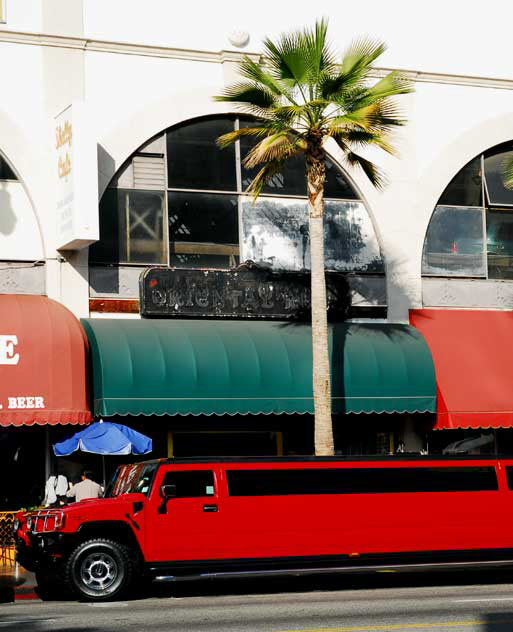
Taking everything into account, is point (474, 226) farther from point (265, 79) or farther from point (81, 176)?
point (81, 176)

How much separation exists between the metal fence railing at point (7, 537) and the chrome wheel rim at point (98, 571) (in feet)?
19.7

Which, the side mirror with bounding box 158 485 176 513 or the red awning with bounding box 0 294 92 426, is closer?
the side mirror with bounding box 158 485 176 513

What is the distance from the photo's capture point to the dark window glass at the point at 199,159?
24.9 m

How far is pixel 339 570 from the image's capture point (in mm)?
17109

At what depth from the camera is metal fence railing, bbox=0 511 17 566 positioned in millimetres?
21828

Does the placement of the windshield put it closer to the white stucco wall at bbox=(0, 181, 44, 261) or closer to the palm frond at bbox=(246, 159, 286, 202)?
the white stucco wall at bbox=(0, 181, 44, 261)

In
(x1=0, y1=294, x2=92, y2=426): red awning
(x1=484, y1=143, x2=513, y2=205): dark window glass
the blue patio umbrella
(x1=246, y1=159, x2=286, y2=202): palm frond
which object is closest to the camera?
the blue patio umbrella

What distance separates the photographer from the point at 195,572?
1656 centimetres

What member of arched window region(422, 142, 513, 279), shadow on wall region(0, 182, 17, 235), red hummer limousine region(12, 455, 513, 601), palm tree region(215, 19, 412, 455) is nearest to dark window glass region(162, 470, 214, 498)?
red hummer limousine region(12, 455, 513, 601)

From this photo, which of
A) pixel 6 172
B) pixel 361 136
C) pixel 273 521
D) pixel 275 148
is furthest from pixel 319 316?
pixel 6 172

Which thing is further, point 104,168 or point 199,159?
point 199,159

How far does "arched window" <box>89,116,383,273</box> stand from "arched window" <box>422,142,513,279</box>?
1.63 meters

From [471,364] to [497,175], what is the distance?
5213 mm

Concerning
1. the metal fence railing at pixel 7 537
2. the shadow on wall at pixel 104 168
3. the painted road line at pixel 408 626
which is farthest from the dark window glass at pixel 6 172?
the painted road line at pixel 408 626
